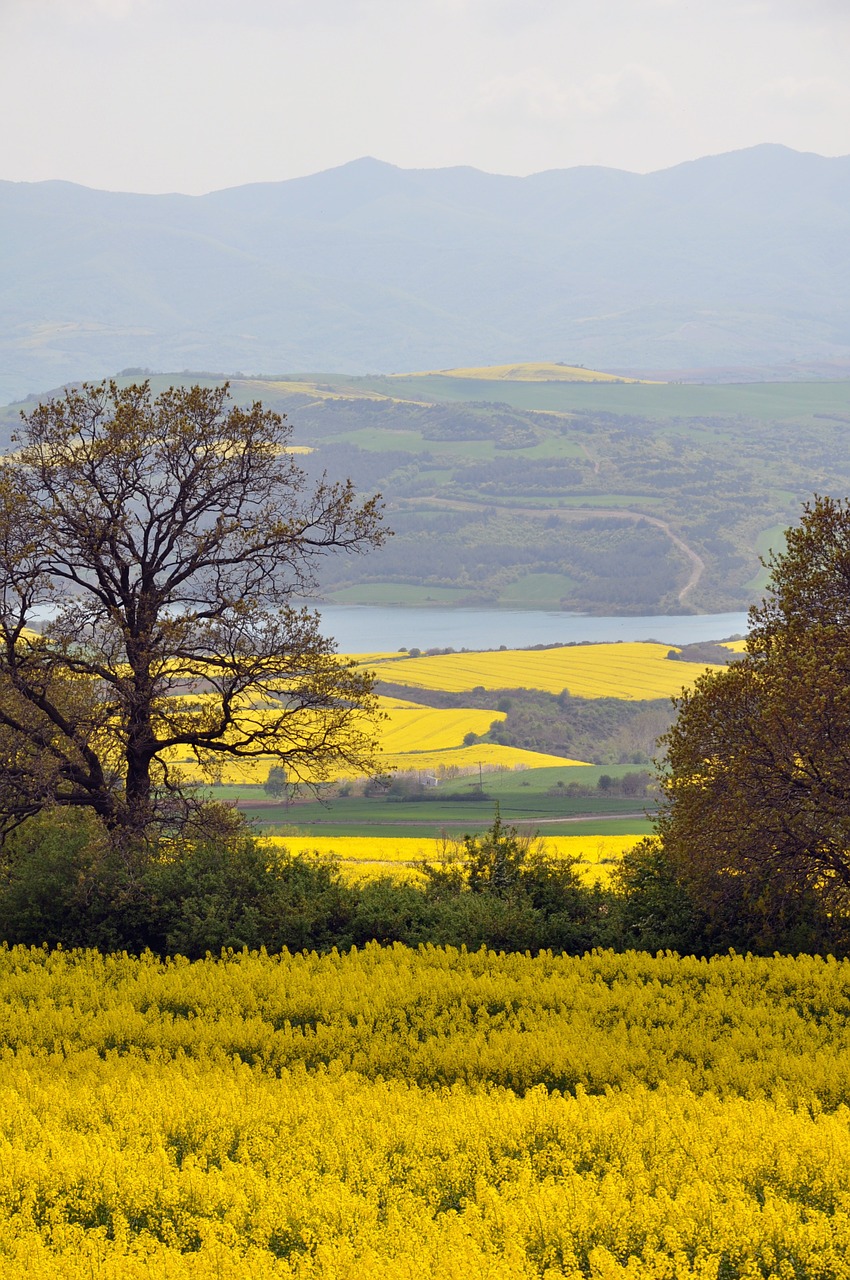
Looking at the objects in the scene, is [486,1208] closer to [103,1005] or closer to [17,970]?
[103,1005]

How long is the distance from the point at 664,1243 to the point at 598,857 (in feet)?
124

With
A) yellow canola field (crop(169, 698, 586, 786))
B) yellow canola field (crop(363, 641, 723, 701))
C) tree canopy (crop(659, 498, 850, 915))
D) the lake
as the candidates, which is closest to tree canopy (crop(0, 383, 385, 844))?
tree canopy (crop(659, 498, 850, 915))

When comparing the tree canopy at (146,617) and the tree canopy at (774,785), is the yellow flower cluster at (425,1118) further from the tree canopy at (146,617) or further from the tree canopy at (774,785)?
the tree canopy at (146,617)

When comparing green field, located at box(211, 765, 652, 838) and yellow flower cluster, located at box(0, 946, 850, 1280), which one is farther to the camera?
green field, located at box(211, 765, 652, 838)

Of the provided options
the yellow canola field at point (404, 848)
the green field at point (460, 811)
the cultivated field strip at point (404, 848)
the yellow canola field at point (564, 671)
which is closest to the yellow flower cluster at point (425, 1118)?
the yellow canola field at point (404, 848)

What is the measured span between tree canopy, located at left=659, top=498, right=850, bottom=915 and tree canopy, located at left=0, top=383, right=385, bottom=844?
5726 mm

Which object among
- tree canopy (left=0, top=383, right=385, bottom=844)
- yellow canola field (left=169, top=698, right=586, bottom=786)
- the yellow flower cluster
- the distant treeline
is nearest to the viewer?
the yellow flower cluster

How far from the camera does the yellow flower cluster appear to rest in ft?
26.1

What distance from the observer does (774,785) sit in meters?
19.8

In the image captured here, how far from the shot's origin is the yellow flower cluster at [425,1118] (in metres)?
7.95

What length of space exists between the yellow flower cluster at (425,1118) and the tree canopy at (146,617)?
16.3ft

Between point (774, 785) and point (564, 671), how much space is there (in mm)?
120338

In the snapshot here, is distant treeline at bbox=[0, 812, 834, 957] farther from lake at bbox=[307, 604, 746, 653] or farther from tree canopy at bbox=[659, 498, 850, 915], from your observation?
lake at bbox=[307, 604, 746, 653]

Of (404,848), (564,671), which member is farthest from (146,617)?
(564,671)
